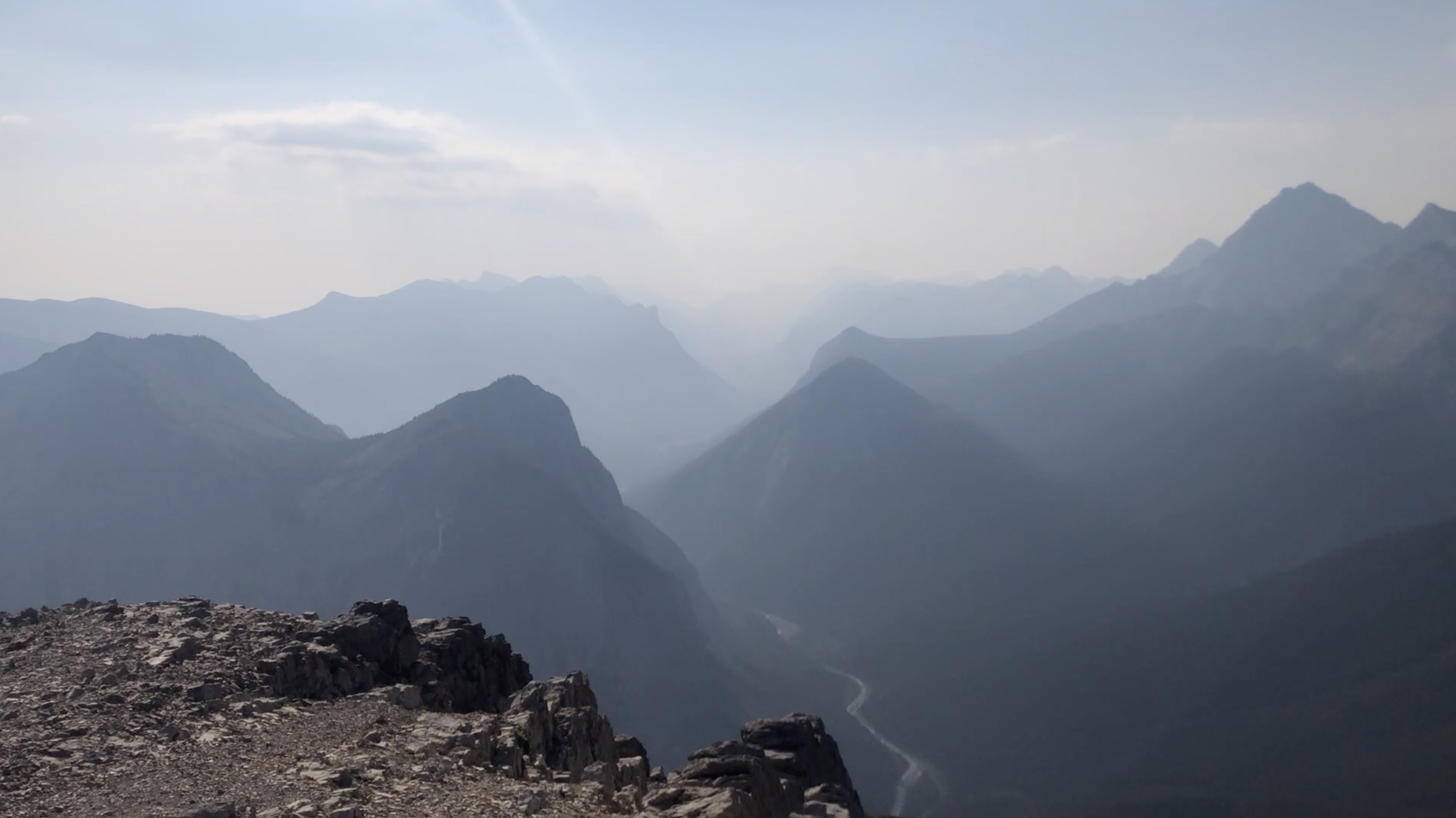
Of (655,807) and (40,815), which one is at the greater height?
(40,815)

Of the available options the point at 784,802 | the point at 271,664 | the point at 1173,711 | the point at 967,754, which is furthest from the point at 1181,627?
the point at 271,664

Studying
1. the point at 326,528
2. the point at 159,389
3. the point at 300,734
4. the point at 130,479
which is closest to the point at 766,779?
the point at 300,734

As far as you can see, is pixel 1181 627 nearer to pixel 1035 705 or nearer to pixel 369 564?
pixel 1035 705

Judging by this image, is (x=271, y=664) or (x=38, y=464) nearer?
(x=271, y=664)

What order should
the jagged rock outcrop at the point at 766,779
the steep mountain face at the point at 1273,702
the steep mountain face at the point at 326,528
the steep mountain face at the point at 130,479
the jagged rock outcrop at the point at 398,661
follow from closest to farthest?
the jagged rock outcrop at the point at 766,779 → the jagged rock outcrop at the point at 398,661 → the steep mountain face at the point at 1273,702 → the steep mountain face at the point at 326,528 → the steep mountain face at the point at 130,479

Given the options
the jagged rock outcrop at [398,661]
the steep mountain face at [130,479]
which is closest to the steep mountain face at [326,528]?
the steep mountain face at [130,479]

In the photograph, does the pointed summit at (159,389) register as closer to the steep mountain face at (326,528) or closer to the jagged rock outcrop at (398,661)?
the steep mountain face at (326,528)
